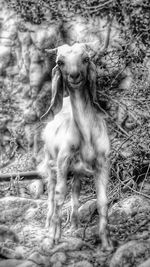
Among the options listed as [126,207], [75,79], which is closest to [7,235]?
[126,207]

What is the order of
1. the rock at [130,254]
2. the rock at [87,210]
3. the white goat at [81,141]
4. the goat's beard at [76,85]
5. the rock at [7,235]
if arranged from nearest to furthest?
the rock at [130,254], the goat's beard at [76,85], the white goat at [81,141], the rock at [7,235], the rock at [87,210]

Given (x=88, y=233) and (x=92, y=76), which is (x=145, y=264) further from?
(x=92, y=76)

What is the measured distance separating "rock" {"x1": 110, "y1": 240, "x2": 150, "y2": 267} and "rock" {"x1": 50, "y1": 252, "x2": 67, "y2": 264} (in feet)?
1.47

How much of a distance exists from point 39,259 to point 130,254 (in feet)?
2.75

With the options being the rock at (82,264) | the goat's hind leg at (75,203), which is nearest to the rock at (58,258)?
the rock at (82,264)

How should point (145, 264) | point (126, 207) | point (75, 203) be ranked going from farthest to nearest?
point (126, 207), point (75, 203), point (145, 264)

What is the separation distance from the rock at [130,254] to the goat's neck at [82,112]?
1.09m

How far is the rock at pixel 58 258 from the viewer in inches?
174

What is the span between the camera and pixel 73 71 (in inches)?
172

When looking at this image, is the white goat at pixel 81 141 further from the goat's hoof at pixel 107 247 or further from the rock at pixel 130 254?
the rock at pixel 130 254

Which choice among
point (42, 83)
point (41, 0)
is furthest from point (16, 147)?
point (41, 0)

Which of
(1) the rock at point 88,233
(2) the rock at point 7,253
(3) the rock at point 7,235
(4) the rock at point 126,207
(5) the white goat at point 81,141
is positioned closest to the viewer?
(5) the white goat at point 81,141

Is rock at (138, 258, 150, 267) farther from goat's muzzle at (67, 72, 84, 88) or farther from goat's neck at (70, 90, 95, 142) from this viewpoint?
goat's muzzle at (67, 72, 84, 88)

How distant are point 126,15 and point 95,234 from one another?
4.29 m
